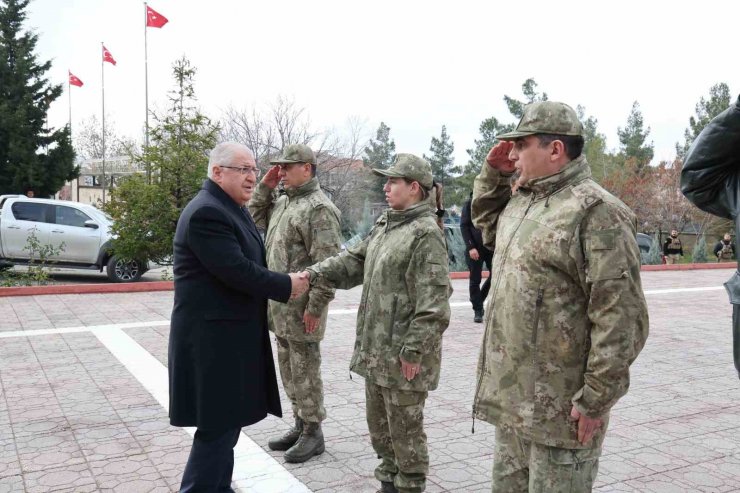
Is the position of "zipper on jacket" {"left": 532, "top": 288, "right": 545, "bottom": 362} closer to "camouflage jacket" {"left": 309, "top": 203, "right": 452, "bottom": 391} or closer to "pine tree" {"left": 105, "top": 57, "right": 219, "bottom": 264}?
"camouflage jacket" {"left": 309, "top": 203, "right": 452, "bottom": 391}

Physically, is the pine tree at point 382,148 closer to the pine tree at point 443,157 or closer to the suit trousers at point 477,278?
the pine tree at point 443,157

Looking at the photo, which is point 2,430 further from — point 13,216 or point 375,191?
point 375,191

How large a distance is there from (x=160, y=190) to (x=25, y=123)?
2047 centimetres

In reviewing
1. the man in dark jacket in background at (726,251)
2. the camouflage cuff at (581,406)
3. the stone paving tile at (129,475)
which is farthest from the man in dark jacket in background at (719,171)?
the man in dark jacket in background at (726,251)

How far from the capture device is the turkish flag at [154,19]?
1020 inches

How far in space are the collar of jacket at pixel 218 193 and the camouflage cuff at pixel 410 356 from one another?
1.15m

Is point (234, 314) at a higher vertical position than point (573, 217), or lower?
lower

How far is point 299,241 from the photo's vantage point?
14.6ft

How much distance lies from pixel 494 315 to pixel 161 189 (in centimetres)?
1118

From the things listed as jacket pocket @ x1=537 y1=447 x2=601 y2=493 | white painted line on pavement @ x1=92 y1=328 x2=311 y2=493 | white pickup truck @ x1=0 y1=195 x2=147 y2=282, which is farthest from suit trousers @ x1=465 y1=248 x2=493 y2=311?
white pickup truck @ x1=0 y1=195 x2=147 y2=282

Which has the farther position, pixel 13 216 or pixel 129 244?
pixel 13 216

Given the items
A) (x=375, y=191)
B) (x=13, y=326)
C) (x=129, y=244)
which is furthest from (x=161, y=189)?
(x=375, y=191)

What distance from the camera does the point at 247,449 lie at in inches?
175

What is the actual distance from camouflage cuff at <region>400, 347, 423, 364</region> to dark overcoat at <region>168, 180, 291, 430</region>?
732 mm
